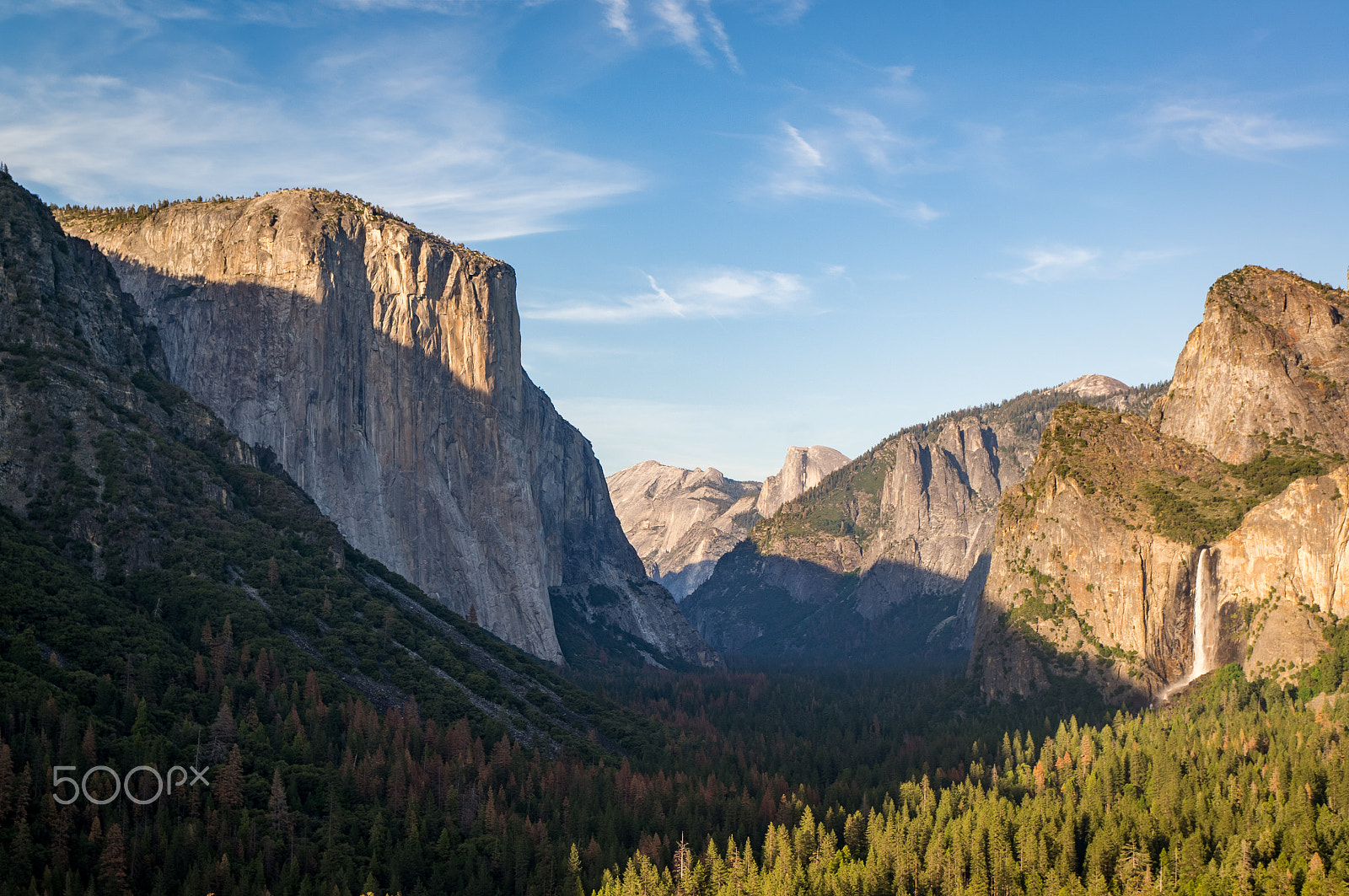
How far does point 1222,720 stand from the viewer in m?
171

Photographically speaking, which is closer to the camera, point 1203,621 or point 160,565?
point 160,565

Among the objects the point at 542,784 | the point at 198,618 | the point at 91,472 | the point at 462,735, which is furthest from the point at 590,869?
the point at 91,472

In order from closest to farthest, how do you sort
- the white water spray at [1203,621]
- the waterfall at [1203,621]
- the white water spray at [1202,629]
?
1. the white water spray at [1202,629]
2. the white water spray at [1203,621]
3. the waterfall at [1203,621]

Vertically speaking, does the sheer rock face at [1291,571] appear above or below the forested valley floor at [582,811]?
above

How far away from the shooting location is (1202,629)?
196000 millimetres

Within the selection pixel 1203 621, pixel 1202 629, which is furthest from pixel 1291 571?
pixel 1202 629

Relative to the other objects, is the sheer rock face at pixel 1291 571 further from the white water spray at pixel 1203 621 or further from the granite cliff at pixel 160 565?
the granite cliff at pixel 160 565

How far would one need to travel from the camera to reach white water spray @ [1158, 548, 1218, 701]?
635 feet

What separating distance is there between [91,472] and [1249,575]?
162615mm

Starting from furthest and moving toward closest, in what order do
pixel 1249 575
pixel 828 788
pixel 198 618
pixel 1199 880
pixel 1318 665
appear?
1. pixel 1249 575
2. pixel 1318 665
3. pixel 828 788
4. pixel 198 618
5. pixel 1199 880

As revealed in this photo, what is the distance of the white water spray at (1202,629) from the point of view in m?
194

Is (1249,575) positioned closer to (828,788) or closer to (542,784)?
(828,788)

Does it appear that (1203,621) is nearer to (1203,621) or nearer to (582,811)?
(1203,621)

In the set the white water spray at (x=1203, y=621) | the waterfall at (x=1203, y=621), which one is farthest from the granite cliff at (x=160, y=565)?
the white water spray at (x=1203, y=621)
